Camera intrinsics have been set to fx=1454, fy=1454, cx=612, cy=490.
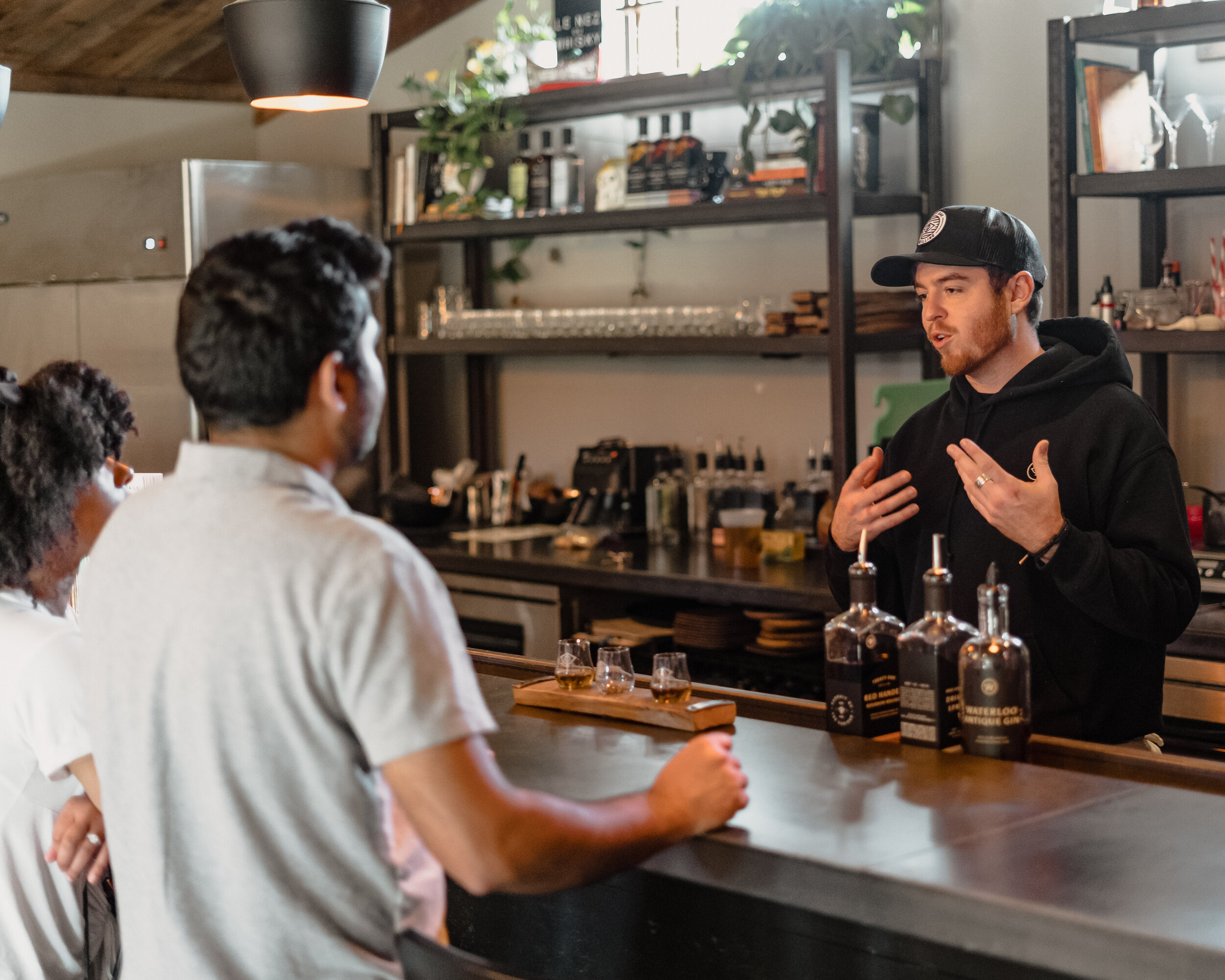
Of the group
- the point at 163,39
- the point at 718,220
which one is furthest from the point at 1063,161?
the point at 163,39

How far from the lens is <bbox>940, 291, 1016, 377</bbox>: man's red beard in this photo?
2504 millimetres

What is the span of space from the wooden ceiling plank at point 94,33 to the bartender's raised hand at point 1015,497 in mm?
4598

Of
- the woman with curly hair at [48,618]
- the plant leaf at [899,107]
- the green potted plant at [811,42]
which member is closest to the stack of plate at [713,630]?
the green potted plant at [811,42]

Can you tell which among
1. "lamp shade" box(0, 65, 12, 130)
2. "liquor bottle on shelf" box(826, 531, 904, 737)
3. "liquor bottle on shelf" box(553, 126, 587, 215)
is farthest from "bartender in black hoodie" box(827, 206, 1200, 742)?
"liquor bottle on shelf" box(553, 126, 587, 215)

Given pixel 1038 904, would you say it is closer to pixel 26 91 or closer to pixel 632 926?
pixel 632 926

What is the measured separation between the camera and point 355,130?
6.32 m

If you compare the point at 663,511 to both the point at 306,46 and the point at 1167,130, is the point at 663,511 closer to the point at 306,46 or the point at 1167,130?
the point at 1167,130

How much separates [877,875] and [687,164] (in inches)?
135

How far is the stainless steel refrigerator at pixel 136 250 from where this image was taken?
555 centimetres

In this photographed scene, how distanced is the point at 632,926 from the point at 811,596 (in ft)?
6.69

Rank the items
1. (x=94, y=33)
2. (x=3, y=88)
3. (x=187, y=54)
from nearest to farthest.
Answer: (x=3, y=88), (x=94, y=33), (x=187, y=54)

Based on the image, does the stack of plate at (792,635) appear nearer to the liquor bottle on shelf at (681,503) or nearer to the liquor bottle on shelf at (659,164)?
the liquor bottle on shelf at (681,503)

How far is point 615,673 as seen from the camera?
2.16 metres

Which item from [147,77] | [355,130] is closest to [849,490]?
[355,130]
